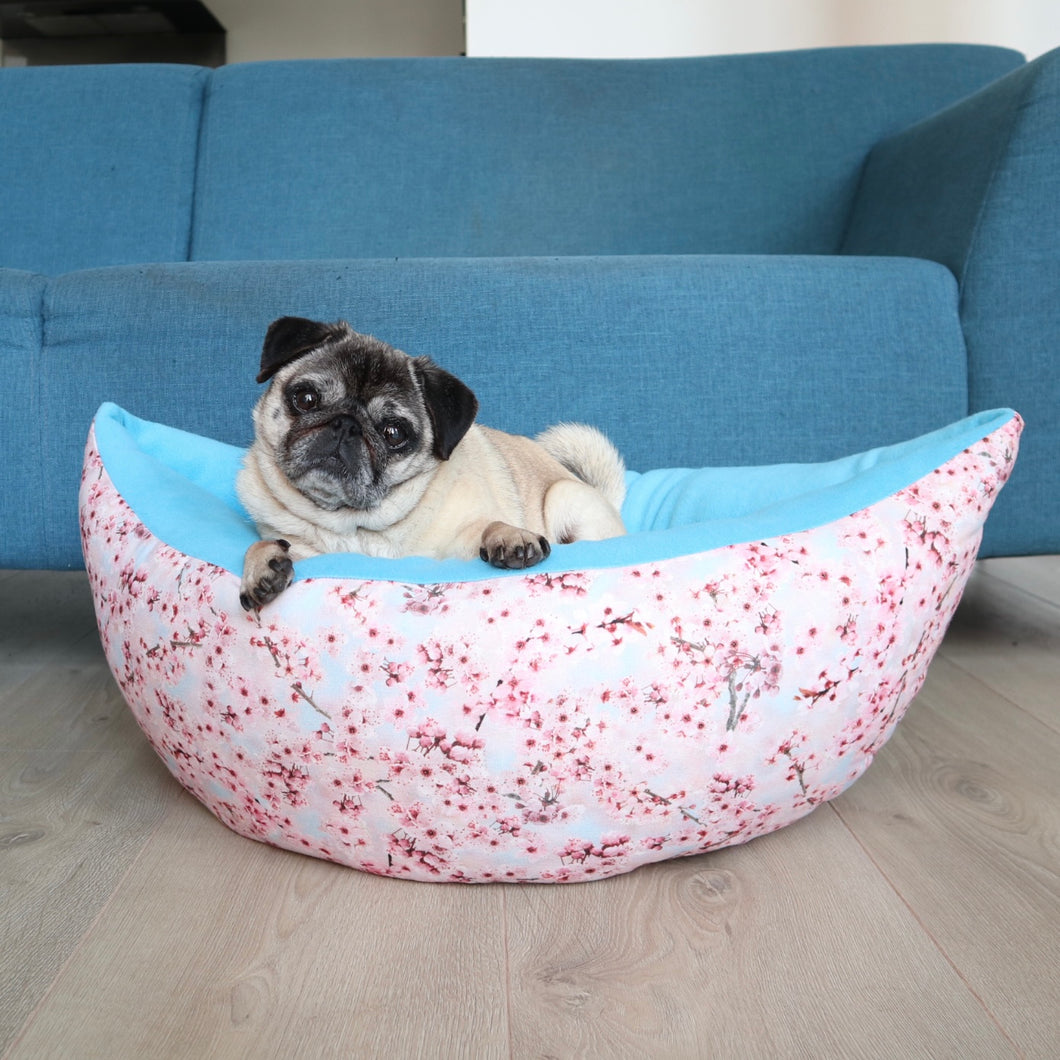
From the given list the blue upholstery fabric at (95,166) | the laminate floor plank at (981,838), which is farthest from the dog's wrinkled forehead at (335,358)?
the blue upholstery fabric at (95,166)

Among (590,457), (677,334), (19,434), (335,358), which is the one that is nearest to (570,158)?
(677,334)

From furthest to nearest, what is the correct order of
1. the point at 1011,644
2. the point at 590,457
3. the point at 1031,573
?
the point at 1031,573
the point at 1011,644
the point at 590,457

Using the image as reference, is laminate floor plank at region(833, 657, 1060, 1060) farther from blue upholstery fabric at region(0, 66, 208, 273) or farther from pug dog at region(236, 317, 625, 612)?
blue upholstery fabric at region(0, 66, 208, 273)

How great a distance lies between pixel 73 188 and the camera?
9.20ft

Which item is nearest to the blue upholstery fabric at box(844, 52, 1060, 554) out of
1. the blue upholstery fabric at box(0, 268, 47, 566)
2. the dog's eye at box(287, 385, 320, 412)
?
the dog's eye at box(287, 385, 320, 412)

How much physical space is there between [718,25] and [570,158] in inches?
54.8

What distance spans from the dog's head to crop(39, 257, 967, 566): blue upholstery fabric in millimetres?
383

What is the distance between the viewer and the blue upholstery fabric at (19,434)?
6.43 ft

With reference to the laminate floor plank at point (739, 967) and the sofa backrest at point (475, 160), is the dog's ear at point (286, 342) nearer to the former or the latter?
the laminate floor plank at point (739, 967)

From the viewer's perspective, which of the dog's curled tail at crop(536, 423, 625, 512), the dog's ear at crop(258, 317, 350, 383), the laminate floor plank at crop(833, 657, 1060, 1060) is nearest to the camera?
the laminate floor plank at crop(833, 657, 1060, 1060)

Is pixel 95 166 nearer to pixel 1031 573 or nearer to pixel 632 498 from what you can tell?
pixel 632 498

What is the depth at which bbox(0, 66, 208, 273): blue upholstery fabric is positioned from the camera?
278 cm

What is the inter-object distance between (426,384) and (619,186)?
1519 mm

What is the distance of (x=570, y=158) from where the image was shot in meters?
2.81
